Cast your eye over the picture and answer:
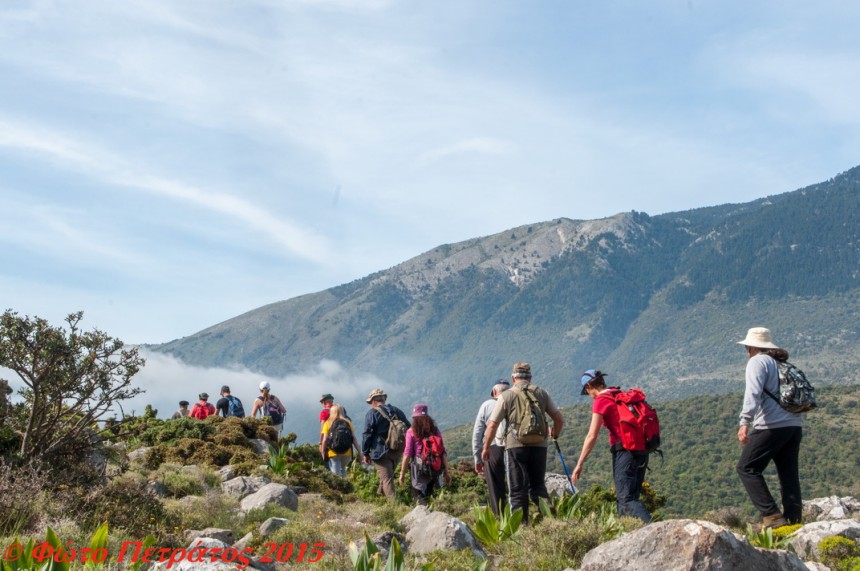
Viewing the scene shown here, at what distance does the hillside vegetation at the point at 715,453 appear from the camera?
52594 millimetres

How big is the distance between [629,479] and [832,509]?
228 inches

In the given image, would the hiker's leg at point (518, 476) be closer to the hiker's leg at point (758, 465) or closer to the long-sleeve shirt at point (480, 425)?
the long-sleeve shirt at point (480, 425)

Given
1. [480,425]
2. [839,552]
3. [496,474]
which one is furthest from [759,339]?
[480,425]

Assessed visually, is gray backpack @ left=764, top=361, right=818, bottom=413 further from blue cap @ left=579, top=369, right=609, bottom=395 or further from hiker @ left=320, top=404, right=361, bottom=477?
hiker @ left=320, top=404, right=361, bottom=477

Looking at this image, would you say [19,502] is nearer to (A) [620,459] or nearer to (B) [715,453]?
(A) [620,459]

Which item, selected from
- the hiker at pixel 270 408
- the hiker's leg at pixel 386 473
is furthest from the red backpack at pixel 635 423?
the hiker at pixel 270 408

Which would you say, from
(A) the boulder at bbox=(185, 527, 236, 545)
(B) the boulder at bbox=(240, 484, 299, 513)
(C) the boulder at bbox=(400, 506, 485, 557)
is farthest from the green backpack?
(B) the boulder at bbox=(240, 484, 299, 513)

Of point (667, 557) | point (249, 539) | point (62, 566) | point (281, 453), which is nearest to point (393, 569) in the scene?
point (667, 557)

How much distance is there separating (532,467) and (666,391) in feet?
650

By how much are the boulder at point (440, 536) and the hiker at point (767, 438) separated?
8.91 feet

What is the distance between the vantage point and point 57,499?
7828 mm

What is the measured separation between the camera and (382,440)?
39.9 ft

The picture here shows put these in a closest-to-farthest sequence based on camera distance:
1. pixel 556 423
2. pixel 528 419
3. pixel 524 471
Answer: pixel 528 419, pixel 524 471, pixel 556 423

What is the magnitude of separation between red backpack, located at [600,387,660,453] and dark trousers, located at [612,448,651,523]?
0.10 m
